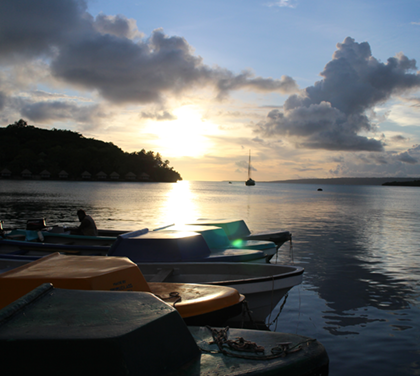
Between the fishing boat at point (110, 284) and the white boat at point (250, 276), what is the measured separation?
165cm

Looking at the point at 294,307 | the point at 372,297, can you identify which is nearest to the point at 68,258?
the point at 294,307

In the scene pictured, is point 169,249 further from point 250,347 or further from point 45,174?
point 45,174

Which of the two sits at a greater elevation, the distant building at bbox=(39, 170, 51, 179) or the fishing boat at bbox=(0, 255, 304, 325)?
the distant building at bbox=(39, 170, 51, 179)

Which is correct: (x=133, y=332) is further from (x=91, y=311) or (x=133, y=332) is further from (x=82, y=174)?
(x=82, y=174)

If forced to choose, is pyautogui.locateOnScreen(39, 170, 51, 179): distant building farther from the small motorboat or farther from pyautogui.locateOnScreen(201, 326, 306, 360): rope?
pyautogui.locateOnScreen(201, 326, 306, 360): rope

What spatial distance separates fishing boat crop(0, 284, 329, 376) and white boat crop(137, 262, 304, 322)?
3.43 m

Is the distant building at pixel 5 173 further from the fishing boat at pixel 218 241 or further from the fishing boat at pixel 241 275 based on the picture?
the fishing boat at pixel 241 275

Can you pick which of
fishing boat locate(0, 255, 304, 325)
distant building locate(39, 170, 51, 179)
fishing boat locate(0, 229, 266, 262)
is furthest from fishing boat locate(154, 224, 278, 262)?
distant building locate(39, 170, 51, 179)

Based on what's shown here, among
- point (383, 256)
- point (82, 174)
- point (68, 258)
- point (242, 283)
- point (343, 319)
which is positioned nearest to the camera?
point (68, 258)

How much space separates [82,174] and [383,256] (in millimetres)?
198869

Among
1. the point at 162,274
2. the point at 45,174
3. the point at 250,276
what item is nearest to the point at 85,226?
the point at 162,274

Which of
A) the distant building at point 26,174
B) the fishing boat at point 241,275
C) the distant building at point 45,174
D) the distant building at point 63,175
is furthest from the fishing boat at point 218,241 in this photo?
the distant building at point 63,175

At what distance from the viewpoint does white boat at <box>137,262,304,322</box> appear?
772 cm

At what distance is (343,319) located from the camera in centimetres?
888
